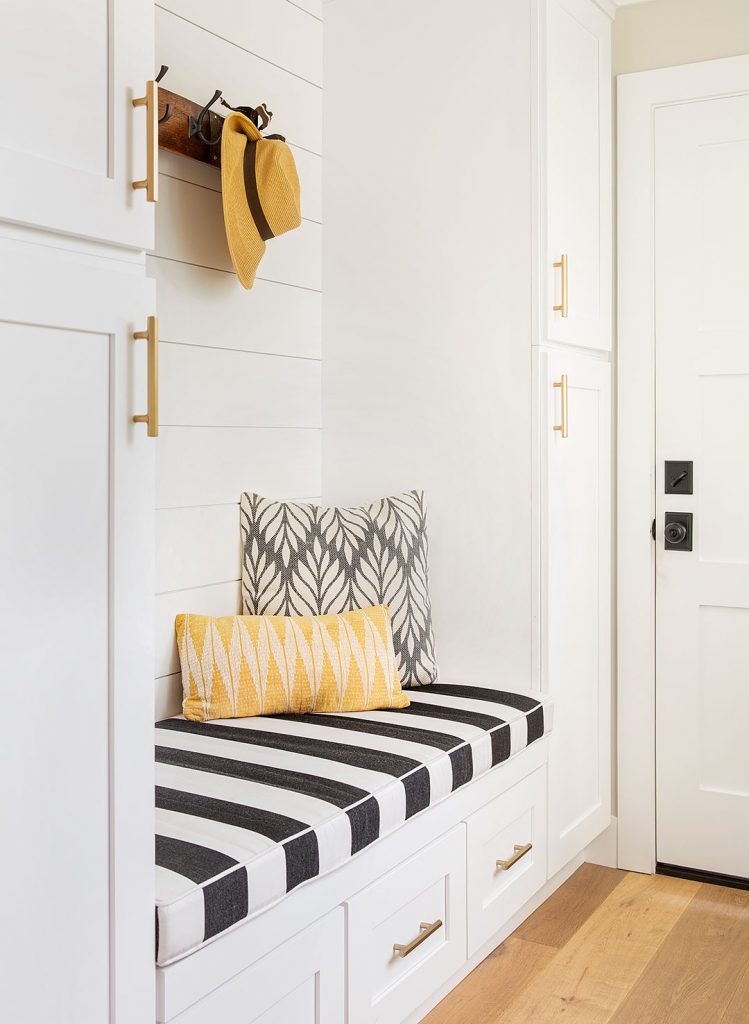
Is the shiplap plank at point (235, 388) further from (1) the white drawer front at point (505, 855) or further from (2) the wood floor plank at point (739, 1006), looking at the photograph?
(2) the wood floor plank at point (739, 1006)

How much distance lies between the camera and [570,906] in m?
2.51

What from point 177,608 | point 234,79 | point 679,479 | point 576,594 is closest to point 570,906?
point 576,594

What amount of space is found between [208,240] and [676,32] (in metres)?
1.41

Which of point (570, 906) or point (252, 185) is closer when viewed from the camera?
point (252, 185)

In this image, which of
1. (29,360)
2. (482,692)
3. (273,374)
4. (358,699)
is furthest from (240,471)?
(29,360)

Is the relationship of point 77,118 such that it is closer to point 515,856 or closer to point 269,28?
point 269,28

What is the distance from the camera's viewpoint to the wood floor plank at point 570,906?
2346mm

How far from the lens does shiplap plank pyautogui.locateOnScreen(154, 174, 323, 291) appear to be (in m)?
2.17

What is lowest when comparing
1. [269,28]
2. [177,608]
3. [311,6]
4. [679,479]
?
[177,608]

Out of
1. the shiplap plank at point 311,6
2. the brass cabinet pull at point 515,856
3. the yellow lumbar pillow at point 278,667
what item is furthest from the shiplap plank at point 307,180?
the brass cabinet pull at point 515,856

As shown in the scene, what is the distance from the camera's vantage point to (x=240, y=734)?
1.98 m

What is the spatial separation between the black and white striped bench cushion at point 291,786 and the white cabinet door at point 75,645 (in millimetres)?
118

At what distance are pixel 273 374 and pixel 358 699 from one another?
85 centimetres

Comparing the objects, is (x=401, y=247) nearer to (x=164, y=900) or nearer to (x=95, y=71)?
(x=95, y=71)
